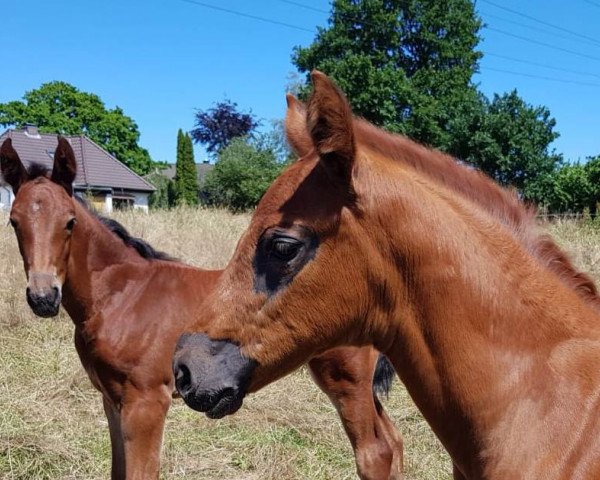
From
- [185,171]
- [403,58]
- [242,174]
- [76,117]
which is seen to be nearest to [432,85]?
[403,58]

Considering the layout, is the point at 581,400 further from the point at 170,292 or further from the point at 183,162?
the point at 183,162

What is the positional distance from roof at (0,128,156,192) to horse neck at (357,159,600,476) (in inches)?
1093

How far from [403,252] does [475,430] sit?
1.77 ft

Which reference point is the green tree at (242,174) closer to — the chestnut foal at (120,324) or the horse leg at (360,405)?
the chestnut foal at (120,324)

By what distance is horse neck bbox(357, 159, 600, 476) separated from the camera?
5.11 feet

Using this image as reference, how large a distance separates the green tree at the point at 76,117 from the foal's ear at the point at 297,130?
48439 millimetres

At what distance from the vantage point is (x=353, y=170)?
1548 mm

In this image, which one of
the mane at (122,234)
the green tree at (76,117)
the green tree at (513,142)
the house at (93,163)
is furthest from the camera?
the green tree at (76,117)

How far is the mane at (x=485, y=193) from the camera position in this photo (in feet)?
5.64

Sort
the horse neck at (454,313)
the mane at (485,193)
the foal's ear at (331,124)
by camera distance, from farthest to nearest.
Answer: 1. the mane at (485,193)
2. the horse neck at (454,313)
3. the foal's ear at (331,124)

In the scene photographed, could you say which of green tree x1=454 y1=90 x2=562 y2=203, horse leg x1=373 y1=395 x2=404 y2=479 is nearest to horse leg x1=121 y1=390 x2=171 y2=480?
horse leg x1=373 y1=395 x2=404 y2=479

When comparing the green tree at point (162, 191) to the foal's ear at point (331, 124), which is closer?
the foal's ear at point (331, 124)

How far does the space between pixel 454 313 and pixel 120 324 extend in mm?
2761

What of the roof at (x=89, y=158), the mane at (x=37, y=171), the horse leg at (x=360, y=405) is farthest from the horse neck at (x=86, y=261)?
the roof at (x=89, y=158)
